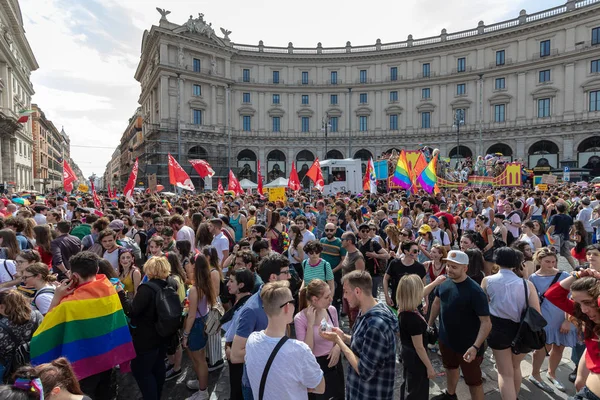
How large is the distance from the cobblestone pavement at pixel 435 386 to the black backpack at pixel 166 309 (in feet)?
4.00

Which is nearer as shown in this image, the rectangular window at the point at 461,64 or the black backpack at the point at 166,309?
the black backpack at the point at 166,309

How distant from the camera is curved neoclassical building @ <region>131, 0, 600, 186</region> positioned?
4159 centimetres

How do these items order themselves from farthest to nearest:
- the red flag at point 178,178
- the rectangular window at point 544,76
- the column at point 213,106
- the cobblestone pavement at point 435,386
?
the column at point 213,106 < the rectangular window at point 544,76 < the red flag at point 178,178 < the cobblestone pavement at point 435,386

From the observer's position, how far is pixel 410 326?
12.1 ft

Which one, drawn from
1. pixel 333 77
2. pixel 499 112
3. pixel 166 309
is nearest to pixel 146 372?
pixel 166 309

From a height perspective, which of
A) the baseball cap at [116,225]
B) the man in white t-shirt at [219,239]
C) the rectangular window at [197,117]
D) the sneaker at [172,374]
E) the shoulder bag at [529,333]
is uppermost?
the rectangular window at [197,117]

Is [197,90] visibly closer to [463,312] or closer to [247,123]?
[247,123]

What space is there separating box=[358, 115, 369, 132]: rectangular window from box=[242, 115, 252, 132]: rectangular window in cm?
1525

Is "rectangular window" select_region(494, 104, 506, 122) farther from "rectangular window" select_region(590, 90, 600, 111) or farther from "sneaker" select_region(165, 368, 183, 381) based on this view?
"sneaker" select_region(165, 368, 183, 381)

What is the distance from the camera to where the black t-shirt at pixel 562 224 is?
9367 millimetres

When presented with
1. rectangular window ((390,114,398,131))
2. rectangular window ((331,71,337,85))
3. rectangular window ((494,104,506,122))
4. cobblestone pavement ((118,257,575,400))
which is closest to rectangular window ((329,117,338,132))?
rectangular window ((331,71,337,85))

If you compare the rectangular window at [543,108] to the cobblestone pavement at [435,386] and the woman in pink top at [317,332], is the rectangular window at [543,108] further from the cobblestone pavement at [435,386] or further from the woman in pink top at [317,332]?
the woman in pink top at [317,332]

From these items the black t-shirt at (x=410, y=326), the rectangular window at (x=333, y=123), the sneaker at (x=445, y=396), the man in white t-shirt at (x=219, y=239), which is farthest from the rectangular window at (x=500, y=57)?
the black t-shirt at (x=410, y=326)

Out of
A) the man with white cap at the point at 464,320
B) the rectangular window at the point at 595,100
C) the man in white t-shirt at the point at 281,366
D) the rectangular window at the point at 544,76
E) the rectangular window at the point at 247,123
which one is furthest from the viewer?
the rectangular window at the point at 247,123
